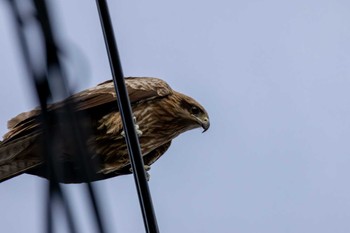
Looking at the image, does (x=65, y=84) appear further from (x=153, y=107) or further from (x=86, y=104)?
(x=153, y=107)

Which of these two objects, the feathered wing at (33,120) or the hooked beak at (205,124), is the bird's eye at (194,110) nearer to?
the hooked beak at (205,124)

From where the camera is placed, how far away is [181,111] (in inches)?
307

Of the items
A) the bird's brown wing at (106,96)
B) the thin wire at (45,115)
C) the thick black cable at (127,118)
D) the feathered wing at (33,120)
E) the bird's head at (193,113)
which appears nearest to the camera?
the thin wire at (45,115)

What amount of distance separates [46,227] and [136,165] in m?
0.49

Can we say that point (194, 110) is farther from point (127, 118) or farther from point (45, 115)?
point (45, 115)

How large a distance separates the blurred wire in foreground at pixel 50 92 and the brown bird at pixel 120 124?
4.06 metres

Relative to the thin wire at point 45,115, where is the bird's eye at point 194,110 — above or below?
above

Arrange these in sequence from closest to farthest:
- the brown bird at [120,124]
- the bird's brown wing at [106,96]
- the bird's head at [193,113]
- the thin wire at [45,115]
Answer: the thin wire at [45,115]
the bird's brown wing at [106,96]
the brown bird at [120,124]
the bird's head at [193,113]

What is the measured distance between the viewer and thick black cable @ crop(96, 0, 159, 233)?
7.07 feet

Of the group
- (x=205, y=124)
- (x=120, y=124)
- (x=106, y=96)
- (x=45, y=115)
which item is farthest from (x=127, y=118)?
(x=205, y=124)

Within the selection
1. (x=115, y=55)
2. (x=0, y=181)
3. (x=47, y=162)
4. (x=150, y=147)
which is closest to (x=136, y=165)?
(x=115, y=55)

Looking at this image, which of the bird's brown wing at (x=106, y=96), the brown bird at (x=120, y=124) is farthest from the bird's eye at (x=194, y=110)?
the bird's brown wing at (x=106, y=96)

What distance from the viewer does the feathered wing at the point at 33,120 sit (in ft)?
19.7

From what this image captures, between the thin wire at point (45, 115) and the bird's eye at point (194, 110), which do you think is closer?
the thin wire at point (45, 115)
